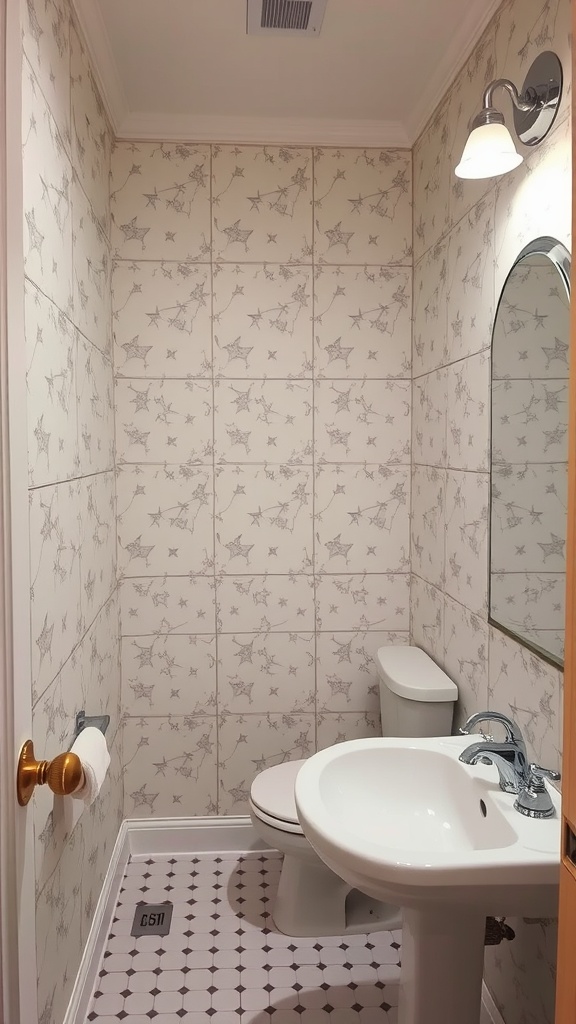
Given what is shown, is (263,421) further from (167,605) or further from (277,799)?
(277,799)

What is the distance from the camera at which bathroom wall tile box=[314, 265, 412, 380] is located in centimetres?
249

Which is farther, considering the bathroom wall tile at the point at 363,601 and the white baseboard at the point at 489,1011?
the bathroom wall tile at the point at 363,601

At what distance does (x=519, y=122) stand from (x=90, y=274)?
1.17m

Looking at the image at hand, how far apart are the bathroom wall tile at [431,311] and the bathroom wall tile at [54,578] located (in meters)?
1.17

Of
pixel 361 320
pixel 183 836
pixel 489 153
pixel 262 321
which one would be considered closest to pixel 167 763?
pixel 183 836

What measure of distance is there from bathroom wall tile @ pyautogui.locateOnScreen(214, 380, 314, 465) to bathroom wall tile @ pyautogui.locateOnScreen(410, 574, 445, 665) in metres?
0.60

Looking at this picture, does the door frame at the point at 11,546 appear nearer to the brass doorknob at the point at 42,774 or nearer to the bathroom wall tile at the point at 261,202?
the brass doorknob at the point at 42,774

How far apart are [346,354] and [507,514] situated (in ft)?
3.52

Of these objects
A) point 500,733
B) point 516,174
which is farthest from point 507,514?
point 516,174

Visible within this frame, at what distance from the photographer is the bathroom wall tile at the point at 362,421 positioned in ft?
8.24

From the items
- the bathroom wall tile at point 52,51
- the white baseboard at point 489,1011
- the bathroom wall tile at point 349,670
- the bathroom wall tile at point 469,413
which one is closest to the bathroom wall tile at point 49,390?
the bathroom wall tile at point 52,51

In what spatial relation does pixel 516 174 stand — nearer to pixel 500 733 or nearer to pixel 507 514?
pixel 507 514

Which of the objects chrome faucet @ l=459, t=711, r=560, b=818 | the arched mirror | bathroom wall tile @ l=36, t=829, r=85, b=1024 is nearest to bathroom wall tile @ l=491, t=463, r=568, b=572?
the arched mirror

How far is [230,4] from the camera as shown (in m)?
1.78
